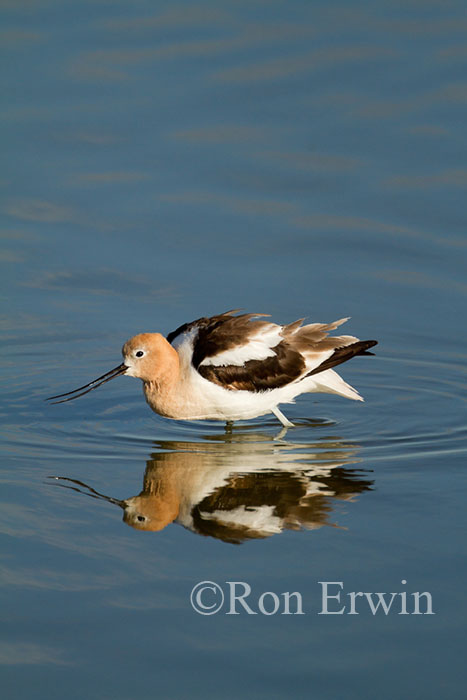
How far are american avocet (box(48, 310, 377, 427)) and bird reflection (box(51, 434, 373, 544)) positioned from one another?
1.27 ft

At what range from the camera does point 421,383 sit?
10281 mm

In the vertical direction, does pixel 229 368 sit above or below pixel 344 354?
below

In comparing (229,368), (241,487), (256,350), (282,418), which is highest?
(256,350)

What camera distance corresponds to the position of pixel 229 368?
9344 mm

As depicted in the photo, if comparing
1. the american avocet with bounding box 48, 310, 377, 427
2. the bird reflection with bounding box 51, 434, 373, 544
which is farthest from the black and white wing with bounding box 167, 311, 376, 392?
the bird reflection with bounding box 51, 434, 373, 544

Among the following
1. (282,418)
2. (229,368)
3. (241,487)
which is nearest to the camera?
(241,487)

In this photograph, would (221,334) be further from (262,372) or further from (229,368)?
(262,372)

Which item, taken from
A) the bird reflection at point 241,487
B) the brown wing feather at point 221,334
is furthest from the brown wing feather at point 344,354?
the bird reflection at point 241,487

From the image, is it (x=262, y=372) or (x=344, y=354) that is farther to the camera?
(x=344, y=354)

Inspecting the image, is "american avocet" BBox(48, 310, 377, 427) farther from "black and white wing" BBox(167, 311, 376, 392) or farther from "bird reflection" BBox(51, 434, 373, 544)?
"bird reflection" BBox(51, 434, 373, 544)

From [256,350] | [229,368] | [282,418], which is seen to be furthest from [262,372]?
[282,418]

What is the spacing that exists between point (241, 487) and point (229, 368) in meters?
1.47

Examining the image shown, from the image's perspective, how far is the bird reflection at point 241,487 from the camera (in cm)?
750

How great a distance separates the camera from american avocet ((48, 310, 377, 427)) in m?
9.35
